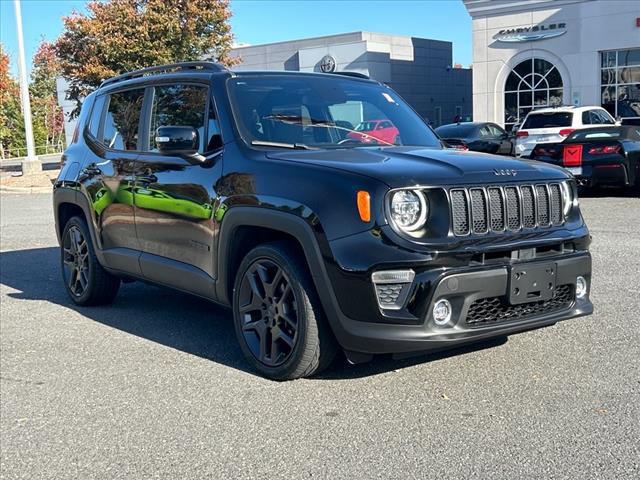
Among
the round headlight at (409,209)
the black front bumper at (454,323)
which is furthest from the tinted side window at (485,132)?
the round headlight at (409,209)

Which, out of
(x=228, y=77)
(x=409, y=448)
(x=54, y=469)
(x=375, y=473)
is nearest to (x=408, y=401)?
(x=409, y=448)

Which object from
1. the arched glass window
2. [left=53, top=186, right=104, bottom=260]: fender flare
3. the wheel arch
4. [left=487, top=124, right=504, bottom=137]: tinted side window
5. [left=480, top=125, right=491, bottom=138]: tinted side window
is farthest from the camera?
the arched glass window

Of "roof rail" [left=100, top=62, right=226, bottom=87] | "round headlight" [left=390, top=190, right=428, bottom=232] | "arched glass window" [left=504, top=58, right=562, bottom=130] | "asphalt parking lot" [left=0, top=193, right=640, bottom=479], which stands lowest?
"asphalt parking lot" [left=0, top=193, right=640, bottom=479]

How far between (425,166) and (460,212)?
0.37 m

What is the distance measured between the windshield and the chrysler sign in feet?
88.2

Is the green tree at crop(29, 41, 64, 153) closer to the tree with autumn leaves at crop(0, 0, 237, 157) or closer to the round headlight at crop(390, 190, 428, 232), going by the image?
the tree with autumn leaves at crop(0, 0, 237, 157)

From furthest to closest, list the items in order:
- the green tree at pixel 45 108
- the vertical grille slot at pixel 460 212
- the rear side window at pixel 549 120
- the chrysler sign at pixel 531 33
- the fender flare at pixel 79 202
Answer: the green tree at pixel 45 108 → the chrysler sign at pixel 531 33 → the rear side window at pixel 549 120 → the fender flare at pixel 79 202 → the vertical grille slot at pixel 460 212

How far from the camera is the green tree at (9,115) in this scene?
32.1 m

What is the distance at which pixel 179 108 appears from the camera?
18.7ft

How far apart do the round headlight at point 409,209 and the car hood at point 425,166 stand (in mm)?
64

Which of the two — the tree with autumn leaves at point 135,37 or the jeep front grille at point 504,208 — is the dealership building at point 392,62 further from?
the jeep front grille at point 504,208

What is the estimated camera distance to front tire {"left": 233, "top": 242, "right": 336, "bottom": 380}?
437 centimetres

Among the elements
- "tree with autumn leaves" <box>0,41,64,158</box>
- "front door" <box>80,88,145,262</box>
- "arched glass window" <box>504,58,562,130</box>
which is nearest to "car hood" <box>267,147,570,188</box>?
"front door" <box>80,88,145,262</box>

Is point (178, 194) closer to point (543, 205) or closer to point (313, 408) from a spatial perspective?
point (313, 408)
